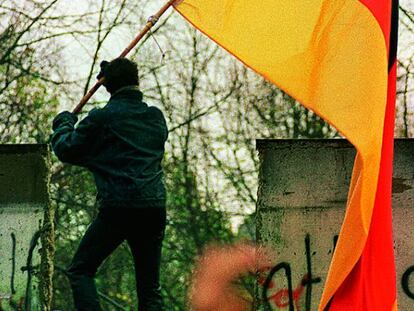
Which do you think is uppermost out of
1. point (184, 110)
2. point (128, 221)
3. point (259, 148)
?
point (184, 110)

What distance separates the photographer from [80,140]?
5.96 m

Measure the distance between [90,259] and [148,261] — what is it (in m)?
0.32

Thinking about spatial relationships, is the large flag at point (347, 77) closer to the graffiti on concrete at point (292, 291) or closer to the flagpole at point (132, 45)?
the flagpole at point (132, 45)

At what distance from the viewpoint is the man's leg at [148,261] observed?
612 cm

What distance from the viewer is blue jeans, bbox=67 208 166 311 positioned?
19.6ft

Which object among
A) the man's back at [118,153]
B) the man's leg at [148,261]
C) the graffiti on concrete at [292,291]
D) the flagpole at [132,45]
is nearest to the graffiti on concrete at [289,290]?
the graffiti on concrete at [292,291]

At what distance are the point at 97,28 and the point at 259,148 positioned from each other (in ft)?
27.7

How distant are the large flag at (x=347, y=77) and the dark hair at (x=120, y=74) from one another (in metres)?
0.46

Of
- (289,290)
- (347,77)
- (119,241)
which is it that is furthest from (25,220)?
(347,77)

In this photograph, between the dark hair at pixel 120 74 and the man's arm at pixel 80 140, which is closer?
the man's arm at pixel 80 140

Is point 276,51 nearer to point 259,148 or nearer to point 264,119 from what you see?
point 259,148

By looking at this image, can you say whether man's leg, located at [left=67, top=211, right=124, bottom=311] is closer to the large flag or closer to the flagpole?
the flagpole

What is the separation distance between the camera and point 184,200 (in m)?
17.2

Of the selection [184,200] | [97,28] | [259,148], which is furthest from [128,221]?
[184,200]
